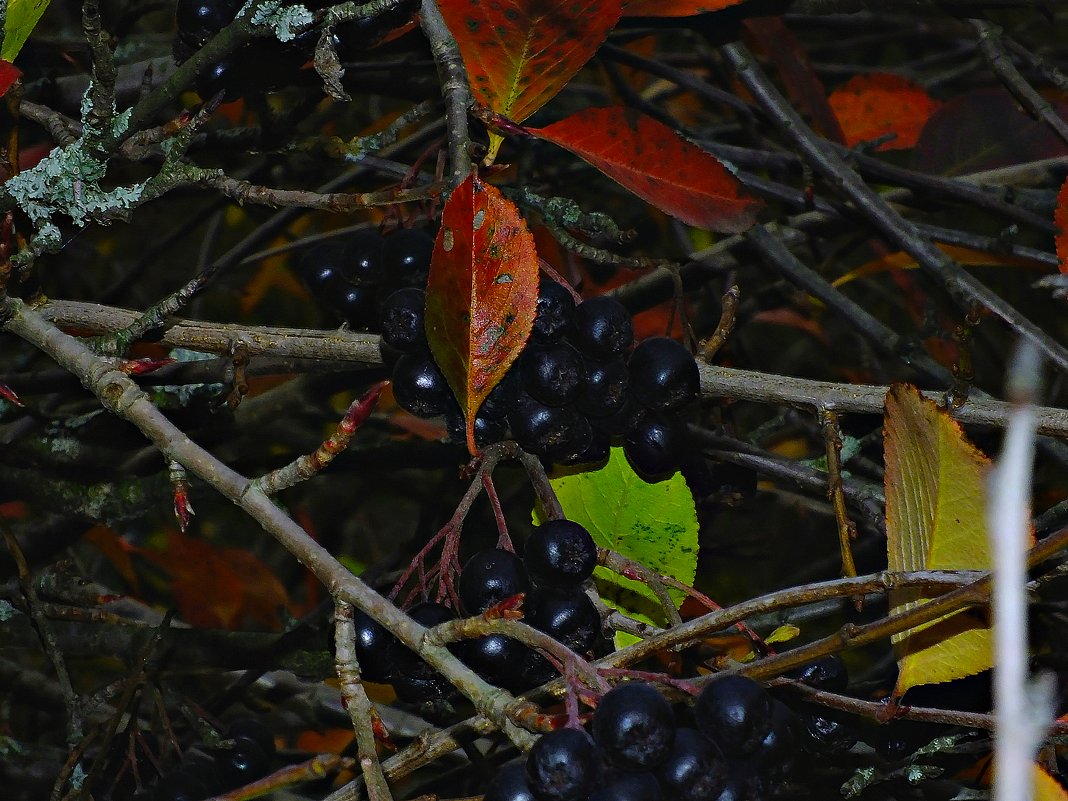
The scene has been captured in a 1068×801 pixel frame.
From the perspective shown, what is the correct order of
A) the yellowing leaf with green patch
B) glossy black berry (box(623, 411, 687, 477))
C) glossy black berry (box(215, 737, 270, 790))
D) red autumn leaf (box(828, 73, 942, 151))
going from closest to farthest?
the yellowing leaf with green patch < glossy black berry (box(623, 411, 687, 477)) < glossy black berry (box(215, 737, 270, 790)) < red autumn leaf (box(828, 73, 942, 151))

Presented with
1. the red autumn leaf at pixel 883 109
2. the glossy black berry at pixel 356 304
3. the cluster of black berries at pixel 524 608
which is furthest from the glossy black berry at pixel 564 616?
the red autumn leaf at pixel 883 109

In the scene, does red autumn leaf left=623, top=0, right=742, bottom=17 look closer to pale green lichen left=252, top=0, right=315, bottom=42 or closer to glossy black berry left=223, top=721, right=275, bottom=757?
pale green lichen left=252, top=0, right=315, bottom=42

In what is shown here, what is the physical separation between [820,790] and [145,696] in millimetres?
1022

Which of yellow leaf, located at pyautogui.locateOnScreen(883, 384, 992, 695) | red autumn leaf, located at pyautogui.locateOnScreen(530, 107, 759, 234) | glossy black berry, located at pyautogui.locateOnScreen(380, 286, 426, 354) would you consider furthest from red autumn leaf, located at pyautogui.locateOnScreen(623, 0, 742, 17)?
yellow leaf, located at pyautogui.locateOnScreen(883, 384, 992, 695)

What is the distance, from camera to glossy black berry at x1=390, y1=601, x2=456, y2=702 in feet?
2.54

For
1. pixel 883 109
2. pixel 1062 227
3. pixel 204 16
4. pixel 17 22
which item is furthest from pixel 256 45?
pixel 883 109

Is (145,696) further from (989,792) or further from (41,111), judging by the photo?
(989,792)

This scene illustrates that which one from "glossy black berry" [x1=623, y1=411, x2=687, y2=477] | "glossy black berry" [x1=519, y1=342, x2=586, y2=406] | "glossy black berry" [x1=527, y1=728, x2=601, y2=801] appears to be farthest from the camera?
"glossy black berry" [x1=623, y1=411, x2=687, y2=477]

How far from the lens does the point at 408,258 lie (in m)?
0.98

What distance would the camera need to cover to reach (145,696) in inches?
62.8

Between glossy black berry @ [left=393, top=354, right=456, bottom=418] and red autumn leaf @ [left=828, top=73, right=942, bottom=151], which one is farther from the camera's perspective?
red autumn leaf @ [left=828, top=73, right=942, bottom=151]

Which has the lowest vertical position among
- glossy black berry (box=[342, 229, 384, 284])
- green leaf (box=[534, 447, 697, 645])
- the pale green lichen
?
green leaf (box=[534, 447, 697, 645])

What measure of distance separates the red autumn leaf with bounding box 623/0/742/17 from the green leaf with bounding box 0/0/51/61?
1.68 feet

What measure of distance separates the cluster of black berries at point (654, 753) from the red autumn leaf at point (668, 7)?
2.27 ft
